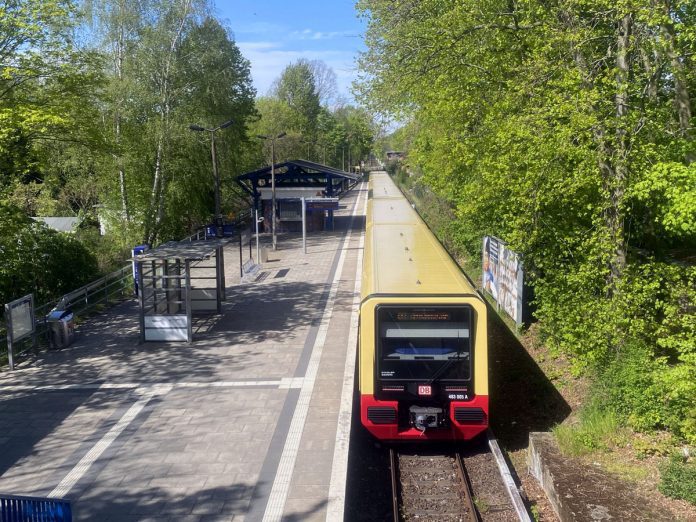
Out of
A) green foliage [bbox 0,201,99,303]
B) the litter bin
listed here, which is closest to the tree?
green foliage [bbox 0,201,99,303]

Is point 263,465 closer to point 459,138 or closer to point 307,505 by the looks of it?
point 307,505

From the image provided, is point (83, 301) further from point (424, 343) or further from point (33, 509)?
point (33, 509)

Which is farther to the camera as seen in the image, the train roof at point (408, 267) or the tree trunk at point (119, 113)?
the tree trunk at point (119, 113)

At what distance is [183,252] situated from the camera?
45.8 ft

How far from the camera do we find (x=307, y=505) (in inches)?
285

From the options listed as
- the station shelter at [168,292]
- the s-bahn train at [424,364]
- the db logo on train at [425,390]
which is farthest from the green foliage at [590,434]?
the station shelter at [168,292]

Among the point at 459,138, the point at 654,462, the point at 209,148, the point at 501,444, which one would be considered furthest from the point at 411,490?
the point at 209,148

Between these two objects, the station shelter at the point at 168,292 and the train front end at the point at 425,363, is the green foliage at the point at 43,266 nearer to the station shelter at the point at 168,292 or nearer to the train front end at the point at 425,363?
the station shelter at the point at 168,292

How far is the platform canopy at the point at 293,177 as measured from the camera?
33.4m

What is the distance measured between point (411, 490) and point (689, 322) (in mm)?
4138

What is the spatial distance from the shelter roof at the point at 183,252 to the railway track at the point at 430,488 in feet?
21.8

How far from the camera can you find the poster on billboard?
48.5 ft

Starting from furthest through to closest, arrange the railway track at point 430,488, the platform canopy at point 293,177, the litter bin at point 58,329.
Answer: the platform canopy at point 293,177 → the litter bin at point 58,329 → the railway track at point 430,488

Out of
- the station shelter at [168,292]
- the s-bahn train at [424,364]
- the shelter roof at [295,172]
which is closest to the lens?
the s-bahn train at [424,364]
